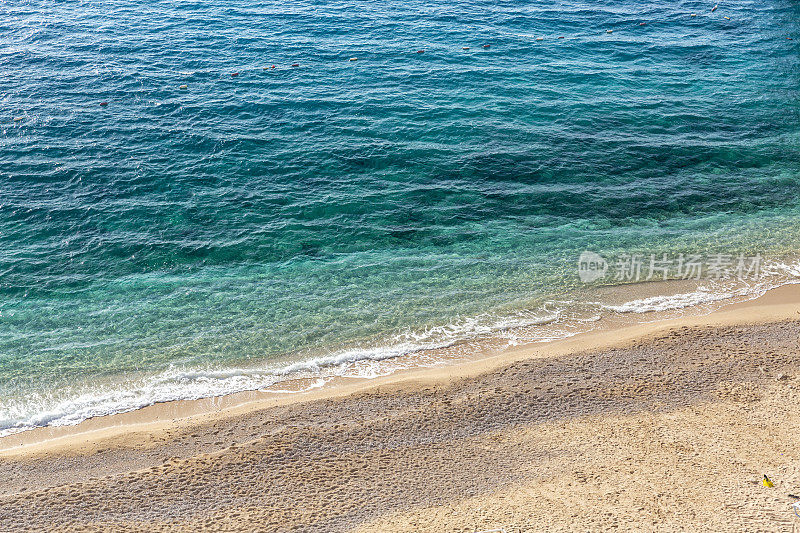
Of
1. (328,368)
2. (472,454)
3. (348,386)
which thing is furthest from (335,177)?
(472,454)

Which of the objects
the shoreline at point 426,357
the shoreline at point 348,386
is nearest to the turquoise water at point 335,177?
the shoreline at point 426,357

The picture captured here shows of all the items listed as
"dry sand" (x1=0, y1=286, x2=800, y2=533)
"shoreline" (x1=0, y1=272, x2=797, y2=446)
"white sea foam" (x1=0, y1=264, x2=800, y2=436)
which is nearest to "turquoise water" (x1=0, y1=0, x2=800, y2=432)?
"white sea foam" (x1=0, y1=264, x2=800, y2=436)

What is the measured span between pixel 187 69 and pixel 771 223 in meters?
42.6

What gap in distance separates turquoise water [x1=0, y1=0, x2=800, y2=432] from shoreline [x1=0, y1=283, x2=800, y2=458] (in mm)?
654

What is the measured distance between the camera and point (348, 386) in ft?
81.7

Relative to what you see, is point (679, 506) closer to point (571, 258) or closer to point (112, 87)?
point (571, 258)

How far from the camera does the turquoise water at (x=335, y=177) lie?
27.7 meters

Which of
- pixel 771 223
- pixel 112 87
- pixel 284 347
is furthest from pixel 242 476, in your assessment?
pixel 112 87

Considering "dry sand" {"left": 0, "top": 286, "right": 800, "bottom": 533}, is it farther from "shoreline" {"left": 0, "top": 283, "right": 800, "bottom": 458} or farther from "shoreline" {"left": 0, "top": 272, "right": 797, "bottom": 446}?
"shoreline" {"left": 0, "top": 272, "right": 797, "bottom": 446}

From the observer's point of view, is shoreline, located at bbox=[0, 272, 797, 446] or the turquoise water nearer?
shoreline, located at bbox=[0, 272, 797, 446]

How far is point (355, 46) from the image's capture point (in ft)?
178

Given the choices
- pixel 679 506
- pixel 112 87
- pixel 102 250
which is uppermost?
pixel 112 87

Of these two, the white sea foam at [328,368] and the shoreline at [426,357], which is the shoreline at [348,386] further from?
the white sea foam at [328,368]

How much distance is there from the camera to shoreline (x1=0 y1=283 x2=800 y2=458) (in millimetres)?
22922
